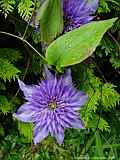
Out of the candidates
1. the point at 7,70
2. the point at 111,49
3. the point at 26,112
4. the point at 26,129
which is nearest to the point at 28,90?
the point at 26,112

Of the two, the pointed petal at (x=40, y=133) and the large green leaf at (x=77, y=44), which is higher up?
the large green leaf at (x=77, y=44)

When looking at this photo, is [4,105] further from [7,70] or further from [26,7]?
[26,7]

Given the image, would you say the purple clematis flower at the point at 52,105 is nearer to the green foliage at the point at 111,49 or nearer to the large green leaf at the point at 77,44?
the large green leaf at the point at 77,44

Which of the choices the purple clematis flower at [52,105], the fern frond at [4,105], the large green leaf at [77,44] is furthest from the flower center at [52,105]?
the fern frond at [4,105]

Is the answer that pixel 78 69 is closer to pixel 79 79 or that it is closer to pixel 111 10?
pixel 79 79

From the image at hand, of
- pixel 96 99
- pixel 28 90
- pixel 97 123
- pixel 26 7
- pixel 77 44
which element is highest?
pixel 26 7

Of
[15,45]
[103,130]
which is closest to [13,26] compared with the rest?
[15,45]
